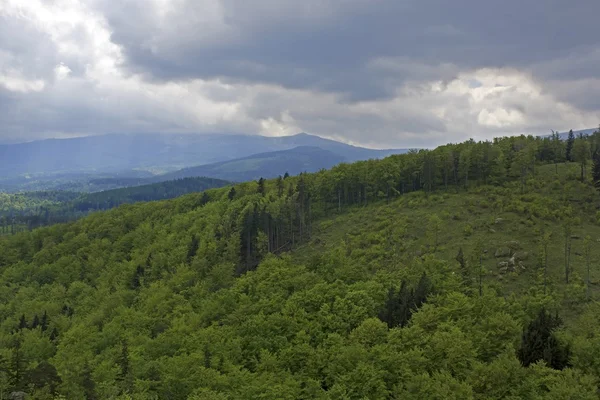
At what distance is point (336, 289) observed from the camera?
7875 centimetres

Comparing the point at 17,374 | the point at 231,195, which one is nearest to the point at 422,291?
the point at 17,374

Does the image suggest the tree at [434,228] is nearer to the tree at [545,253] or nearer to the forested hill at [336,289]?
the forested hill at [336,289]

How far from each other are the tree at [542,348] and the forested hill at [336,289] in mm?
263

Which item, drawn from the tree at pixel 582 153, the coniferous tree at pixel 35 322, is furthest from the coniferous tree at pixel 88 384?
the tree at pixel 582 153

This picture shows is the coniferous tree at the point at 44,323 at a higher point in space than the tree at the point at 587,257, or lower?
lower

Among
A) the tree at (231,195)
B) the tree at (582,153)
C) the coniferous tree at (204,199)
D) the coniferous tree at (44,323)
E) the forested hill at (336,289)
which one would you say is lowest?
the coniferous tree at (44,323)

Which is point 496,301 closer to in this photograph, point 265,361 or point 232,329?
point 265,361

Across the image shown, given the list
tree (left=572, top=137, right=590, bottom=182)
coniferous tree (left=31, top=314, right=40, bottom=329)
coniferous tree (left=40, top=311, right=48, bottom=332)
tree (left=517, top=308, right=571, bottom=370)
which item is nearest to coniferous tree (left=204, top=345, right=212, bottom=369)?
tree (left=517, top=308, right=571, bottom=370)

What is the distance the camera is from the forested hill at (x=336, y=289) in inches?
2020

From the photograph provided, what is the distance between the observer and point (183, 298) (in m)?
98.4

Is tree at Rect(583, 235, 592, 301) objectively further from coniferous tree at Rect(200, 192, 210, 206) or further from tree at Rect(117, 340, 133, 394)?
coniferous tree at Rect(200, 192, 210, 206)

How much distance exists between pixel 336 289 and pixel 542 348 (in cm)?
3559

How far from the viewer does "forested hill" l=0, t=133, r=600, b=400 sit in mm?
51316

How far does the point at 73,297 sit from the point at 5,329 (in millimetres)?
19191
